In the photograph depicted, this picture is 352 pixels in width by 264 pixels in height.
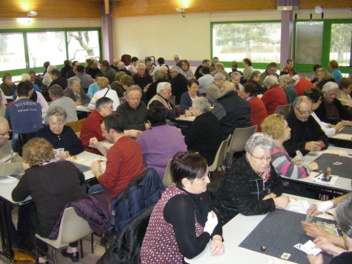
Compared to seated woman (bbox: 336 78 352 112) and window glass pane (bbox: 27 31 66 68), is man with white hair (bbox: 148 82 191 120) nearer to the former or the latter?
seated woman (bbox: 336 78 352 112)

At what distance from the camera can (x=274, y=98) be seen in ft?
22.6

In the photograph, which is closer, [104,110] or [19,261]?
[19,261]

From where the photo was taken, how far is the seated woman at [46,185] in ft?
10.1

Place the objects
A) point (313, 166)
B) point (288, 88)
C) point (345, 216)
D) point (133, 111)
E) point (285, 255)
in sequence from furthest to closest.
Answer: point (288, 88)
point (133, 111)
point (313, 166)
point (285, 255)
point (345, 216)

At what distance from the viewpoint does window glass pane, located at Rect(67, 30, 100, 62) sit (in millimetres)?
14203

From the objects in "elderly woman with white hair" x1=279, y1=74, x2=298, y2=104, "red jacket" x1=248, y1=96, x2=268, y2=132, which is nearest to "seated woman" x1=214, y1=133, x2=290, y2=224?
"red jacket" x1=248, y1=96, x2=268, y2=132

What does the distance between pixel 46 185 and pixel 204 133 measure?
224 centimetres

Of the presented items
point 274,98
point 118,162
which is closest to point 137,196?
point 118,162

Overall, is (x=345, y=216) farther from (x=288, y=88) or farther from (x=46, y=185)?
(x=288, y=88)

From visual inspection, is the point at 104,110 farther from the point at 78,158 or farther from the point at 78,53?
the point at 78,53

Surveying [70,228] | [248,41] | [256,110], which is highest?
[248,41]

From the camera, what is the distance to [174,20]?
13.7 meters

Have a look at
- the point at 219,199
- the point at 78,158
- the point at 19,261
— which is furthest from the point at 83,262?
the point at 219,199

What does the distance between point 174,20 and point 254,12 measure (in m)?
3.04
